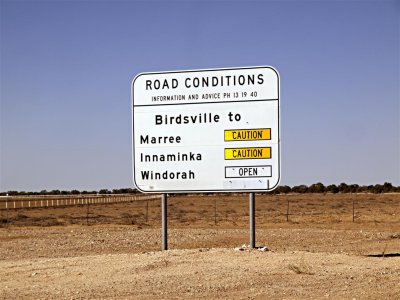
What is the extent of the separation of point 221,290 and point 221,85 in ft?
18.2

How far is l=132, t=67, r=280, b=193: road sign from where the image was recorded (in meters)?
14.0

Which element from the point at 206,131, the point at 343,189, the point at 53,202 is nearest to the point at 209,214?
the point at 206,131

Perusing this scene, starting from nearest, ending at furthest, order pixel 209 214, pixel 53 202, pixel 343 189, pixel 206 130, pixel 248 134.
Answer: pixel 248 134 < pixel 206 130 < pixel 209 214 < pixel 53 202 < pixel 343 189

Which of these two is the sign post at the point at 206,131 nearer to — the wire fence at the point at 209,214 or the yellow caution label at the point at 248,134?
the yellow caution label at the point at 248,134

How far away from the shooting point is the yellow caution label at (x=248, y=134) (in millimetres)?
14031

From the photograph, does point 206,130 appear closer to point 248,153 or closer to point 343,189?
point 248,153

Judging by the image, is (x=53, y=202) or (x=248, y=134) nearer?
(x=248, y=134)

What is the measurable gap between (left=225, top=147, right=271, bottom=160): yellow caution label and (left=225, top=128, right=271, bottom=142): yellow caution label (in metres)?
0.21

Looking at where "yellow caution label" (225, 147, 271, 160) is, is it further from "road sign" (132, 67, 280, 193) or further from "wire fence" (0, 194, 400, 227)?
"wire fence" (0, 194, 400, 227)

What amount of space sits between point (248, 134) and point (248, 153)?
404 millimetres

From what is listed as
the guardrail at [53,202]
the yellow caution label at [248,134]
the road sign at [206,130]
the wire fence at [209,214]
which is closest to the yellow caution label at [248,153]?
the road sign at [206,130]

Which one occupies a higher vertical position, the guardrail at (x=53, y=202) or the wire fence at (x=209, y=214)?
the wire fence at (x=209, y=214)

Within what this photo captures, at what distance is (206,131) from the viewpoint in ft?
47.3

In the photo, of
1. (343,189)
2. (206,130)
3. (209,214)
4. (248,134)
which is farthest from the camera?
(343,189)
